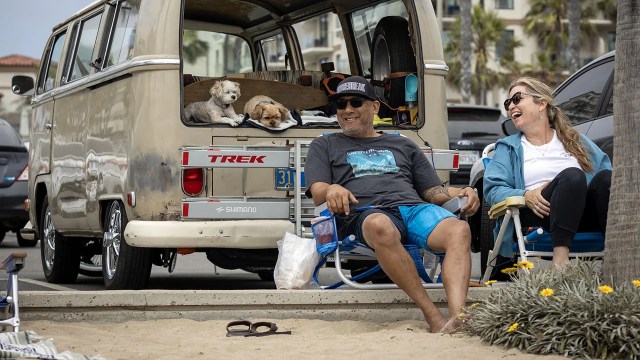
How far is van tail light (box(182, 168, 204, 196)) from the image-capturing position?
8750 millimetres

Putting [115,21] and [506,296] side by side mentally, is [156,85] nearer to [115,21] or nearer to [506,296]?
[115,21]

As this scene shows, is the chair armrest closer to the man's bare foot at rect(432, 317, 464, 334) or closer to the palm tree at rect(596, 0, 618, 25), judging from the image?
the man's bare foot at rect(432, 317, 464, 334)

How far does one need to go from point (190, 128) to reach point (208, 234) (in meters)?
0.76

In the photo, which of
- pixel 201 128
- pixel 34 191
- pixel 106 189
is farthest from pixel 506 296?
pixel 34 191

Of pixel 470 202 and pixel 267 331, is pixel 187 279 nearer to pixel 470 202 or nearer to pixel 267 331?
pixel 470 202

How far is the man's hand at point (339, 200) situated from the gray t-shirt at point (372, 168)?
1.19ft

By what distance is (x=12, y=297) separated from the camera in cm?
645

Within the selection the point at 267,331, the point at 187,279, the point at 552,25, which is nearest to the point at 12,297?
the point at 267,331

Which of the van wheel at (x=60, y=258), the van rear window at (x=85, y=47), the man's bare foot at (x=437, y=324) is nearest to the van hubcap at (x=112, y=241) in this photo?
the van rear window at (x=85, y=47)

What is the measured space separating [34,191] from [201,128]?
362cm

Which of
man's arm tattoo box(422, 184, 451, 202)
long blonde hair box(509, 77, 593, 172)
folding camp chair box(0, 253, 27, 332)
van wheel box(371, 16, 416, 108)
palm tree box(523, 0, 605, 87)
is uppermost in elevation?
palm tree box(523, 0, 605, 87)

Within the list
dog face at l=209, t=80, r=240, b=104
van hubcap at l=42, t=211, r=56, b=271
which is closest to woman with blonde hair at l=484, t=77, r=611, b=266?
dog face at l=209, t=80, r=240, b=104

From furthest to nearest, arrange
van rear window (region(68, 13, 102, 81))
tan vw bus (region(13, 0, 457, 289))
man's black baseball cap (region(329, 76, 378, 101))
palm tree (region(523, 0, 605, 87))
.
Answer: palm tree (region(523, 0, 605, 87)), van rear window (region(68, 13, 102, 81)), tan vw bus (region(13, 0, 457, 289)), man's black baseball cap (region(329, 76, 378, 101))

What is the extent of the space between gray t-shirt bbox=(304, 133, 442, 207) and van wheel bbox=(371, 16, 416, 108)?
1.67 meters
